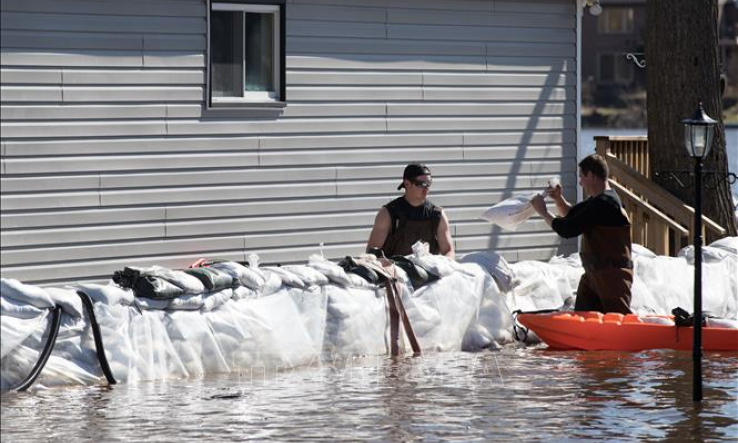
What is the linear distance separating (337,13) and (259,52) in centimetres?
85

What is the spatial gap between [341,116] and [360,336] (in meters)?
2.72

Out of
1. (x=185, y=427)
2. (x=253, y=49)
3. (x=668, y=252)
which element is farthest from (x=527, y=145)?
(x=185, y=427)

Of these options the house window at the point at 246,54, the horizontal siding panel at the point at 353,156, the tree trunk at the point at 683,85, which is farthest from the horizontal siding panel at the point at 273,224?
the tree trunk at the point at 683,85

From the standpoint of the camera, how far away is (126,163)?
13.0 metres

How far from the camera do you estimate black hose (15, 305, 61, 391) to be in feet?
34.3

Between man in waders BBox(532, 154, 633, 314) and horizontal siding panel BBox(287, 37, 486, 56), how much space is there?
244 cm

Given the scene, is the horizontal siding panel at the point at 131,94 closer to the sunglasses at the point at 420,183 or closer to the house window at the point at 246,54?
the house window at the point at 246,54

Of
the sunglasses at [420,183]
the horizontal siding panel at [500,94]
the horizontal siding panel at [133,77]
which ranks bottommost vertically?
the sunglasses at [420,183]

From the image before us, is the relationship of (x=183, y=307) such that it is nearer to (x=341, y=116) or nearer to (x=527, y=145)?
(x=341, y=116)

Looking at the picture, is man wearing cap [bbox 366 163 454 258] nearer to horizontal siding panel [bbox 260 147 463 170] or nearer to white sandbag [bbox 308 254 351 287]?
white sandbag [bbox 308 254 351 287]

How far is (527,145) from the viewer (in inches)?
615

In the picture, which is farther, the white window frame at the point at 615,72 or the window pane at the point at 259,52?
the white window frame at the point at 615,72

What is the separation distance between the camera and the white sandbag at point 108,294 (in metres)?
10.9

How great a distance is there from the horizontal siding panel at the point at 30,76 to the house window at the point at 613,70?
78.2 meters
